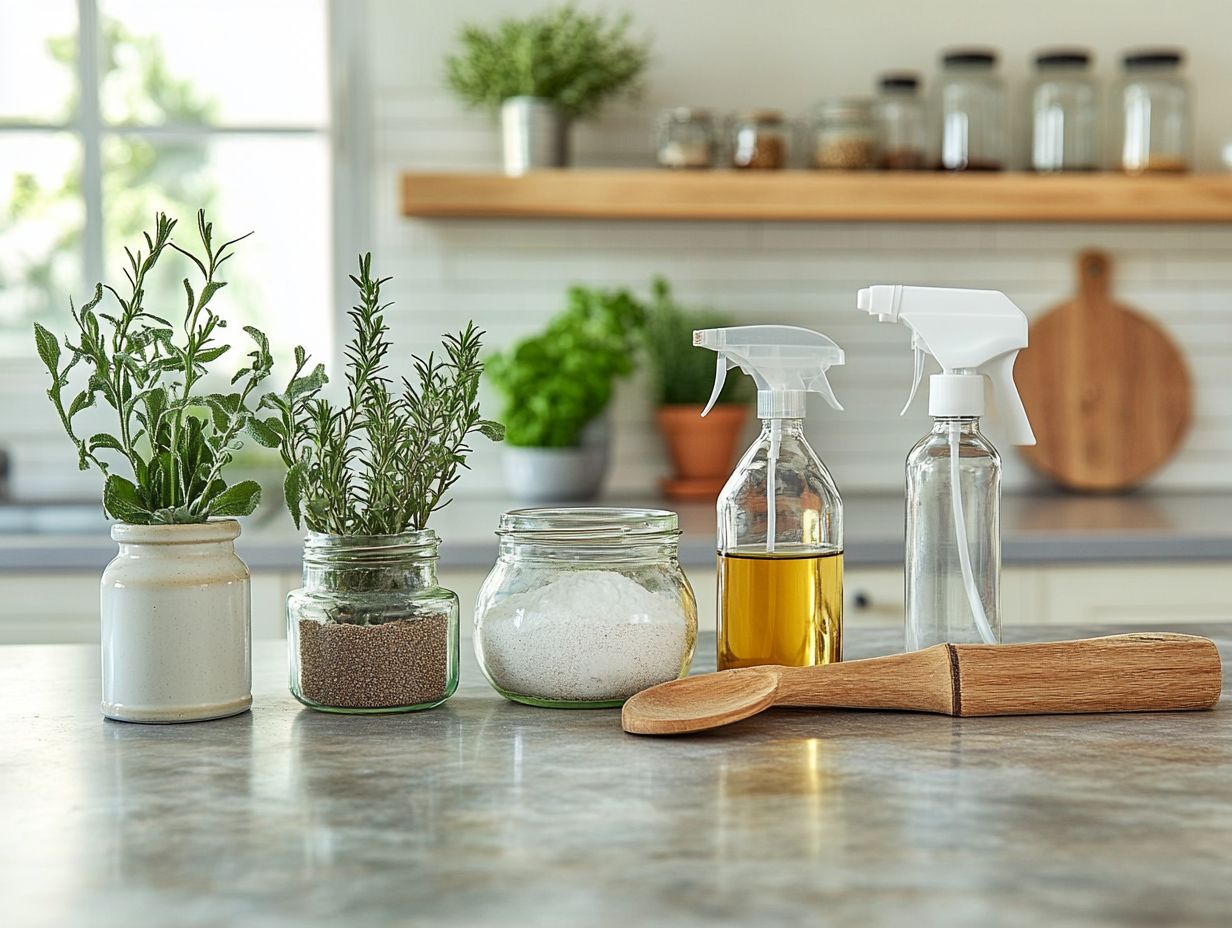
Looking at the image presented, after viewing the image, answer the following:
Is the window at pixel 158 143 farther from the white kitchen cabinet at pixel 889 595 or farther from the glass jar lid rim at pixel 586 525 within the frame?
the glass jar lid rim at pixel 586 525

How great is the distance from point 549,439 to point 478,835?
1.97 metres

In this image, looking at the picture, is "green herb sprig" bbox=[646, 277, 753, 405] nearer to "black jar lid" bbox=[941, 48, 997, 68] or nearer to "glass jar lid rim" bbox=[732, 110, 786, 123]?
"glass jar lid rim" bbox=[732, 110, 786, 123]

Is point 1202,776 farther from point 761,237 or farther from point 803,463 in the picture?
point 761,237

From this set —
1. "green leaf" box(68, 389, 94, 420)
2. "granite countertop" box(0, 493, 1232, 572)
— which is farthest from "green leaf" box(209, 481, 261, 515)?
"granite countertop" box(0, 493, 1232, 572)

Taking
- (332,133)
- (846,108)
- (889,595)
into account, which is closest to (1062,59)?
(846,108)

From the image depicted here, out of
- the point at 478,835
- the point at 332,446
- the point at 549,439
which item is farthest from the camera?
the point at 549,439

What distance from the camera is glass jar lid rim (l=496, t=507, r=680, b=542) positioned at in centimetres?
100

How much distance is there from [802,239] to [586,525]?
6.87ft

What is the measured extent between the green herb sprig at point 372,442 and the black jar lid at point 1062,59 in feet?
7.28

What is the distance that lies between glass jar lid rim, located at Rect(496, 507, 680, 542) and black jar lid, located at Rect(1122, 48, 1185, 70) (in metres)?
2.26

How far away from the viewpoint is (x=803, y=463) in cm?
104

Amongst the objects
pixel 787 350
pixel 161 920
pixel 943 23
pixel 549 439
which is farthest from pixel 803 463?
pixel 943 23

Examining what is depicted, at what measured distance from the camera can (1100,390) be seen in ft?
9.71

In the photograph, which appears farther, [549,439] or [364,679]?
[549,439]
